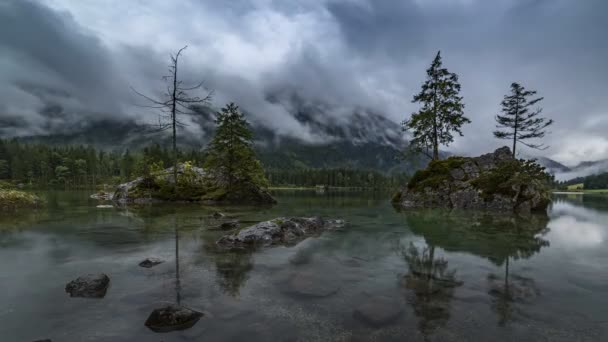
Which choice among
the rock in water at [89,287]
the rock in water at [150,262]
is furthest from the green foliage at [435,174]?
the rock in water at [89,287]

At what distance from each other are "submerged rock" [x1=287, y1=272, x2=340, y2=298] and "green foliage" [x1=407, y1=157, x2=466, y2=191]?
3387 cm

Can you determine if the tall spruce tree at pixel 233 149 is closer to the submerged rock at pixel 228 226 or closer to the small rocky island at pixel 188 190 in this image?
the small rocky island at pixel 188 190

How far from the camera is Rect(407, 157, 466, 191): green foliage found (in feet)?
125

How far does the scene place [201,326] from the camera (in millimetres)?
5711

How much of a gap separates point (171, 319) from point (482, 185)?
38051 millimetres

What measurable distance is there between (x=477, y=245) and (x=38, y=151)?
182564mm

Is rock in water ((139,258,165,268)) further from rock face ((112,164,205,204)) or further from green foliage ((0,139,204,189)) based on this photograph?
green foliage ((0,139,204,189))

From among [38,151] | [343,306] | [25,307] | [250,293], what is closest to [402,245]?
[343,306]

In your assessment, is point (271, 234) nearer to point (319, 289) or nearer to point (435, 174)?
point (319, 289)

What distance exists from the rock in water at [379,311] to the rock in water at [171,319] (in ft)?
11.7

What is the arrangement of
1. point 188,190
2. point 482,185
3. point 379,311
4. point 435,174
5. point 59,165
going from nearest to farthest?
point 379,311 → point 482,185 → point 435,174 → point 188,190 → point 59,165

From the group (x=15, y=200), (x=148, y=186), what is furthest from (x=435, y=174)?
(x=15, y=200)

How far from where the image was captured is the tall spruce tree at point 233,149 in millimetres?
41031

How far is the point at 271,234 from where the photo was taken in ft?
48.5
